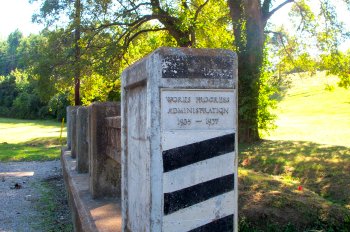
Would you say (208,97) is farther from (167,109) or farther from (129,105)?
(129,105)

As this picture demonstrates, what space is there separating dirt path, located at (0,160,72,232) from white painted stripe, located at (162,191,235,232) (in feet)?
16.1

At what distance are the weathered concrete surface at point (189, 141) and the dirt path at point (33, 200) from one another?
4.90 meters

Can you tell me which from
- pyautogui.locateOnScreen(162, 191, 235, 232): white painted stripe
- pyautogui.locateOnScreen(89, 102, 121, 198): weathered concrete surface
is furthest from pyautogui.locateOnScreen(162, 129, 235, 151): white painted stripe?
pyautogui.locateOnScreen(89, 102, 121, 198): weathered concrete surface

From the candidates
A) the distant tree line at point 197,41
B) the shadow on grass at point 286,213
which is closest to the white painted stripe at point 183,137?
the shadow on grass at point 286,213

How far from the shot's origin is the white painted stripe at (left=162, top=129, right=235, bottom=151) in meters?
2.50

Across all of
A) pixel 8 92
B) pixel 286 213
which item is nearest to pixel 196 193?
pixel 286 213

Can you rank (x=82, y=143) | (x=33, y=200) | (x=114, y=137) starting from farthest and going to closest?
(x=33, y=200)
(x=82, y=143)
(x=114, y=137)

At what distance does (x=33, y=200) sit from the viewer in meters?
9.37

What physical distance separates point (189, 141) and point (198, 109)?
0.60ft

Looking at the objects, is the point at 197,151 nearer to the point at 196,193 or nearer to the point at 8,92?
the point at 196,193

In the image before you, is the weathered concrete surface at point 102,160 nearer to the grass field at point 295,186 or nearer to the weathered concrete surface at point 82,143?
the grass field at point 295,186

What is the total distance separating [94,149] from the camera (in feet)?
19.7

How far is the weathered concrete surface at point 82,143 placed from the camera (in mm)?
8109

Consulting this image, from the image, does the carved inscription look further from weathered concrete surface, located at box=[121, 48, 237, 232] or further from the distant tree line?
the distant tree line
